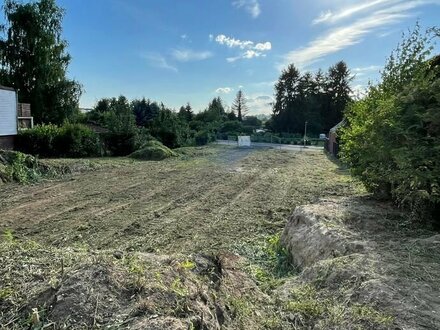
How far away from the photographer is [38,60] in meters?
23.4

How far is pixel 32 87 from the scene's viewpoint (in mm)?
23844

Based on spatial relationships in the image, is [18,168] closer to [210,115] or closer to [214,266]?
[214,266]

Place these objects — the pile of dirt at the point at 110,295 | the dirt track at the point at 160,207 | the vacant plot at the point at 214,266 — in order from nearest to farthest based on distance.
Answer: the pile of dirt at the point at 110,295
the vacant plot at the point at 214,266
the dirt track at the point at 160,207

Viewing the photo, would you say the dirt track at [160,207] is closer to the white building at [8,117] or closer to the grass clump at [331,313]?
the grass clump at [331,313]

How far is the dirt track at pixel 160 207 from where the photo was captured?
5777 mm

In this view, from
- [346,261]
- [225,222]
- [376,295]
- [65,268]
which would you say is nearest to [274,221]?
[225,222]

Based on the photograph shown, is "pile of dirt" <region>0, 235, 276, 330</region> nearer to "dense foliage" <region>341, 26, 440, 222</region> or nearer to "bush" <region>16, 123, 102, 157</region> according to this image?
"dense foliage" <region>341, 26, 440, 222</region>

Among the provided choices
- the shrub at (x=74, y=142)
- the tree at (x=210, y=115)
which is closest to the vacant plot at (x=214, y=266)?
the shrub at (x=74, y=142)

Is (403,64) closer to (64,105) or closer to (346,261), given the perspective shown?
(346,261)

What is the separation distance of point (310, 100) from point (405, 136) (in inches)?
1764

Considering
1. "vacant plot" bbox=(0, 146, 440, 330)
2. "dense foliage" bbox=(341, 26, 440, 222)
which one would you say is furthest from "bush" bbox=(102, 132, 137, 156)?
"dense foliage" bbox=(341, 26, 440, 222)

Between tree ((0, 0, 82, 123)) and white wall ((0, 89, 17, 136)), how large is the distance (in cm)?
727

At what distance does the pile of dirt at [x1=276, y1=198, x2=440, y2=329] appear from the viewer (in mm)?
2355

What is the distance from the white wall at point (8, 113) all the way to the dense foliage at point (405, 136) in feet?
51.7
